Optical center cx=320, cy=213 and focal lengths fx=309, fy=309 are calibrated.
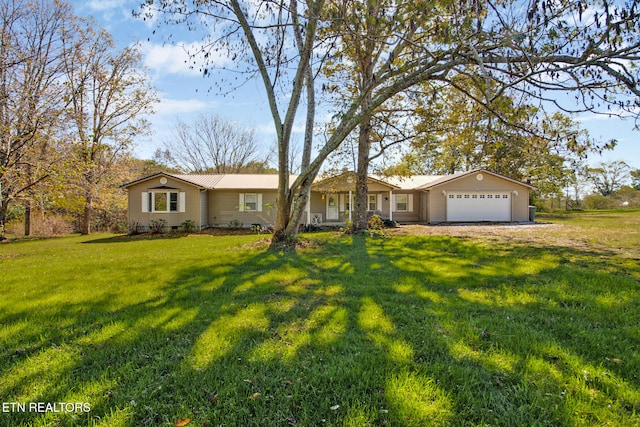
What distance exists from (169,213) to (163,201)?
802 mm

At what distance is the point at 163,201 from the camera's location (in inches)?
680

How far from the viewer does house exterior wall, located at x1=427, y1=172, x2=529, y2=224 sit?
2009cm

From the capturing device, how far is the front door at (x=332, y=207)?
781 inches

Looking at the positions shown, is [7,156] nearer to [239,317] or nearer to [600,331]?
[239,317]

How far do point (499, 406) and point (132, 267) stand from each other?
697 centimetres

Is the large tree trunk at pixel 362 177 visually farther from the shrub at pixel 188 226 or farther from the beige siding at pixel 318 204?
the shrub at pixel 188 226

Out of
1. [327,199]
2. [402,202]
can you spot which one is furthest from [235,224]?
[402,202]

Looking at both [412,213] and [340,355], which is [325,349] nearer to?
[340,355]

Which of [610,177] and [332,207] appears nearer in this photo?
[332,207]

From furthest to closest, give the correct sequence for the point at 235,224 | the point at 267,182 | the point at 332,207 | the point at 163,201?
1. the point at 332,207
2. the point at 267,182
3. the point at 235,224
4. the point at 163,201

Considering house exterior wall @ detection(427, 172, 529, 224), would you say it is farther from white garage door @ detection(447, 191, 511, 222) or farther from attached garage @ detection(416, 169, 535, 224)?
white garage door @ detection(447, 191, 511, 222)

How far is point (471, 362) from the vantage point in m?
2.60

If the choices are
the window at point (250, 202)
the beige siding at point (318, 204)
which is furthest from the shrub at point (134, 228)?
the beige siding at point (318, 204)

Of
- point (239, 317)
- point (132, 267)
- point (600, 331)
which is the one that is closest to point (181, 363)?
point (239, 317)
